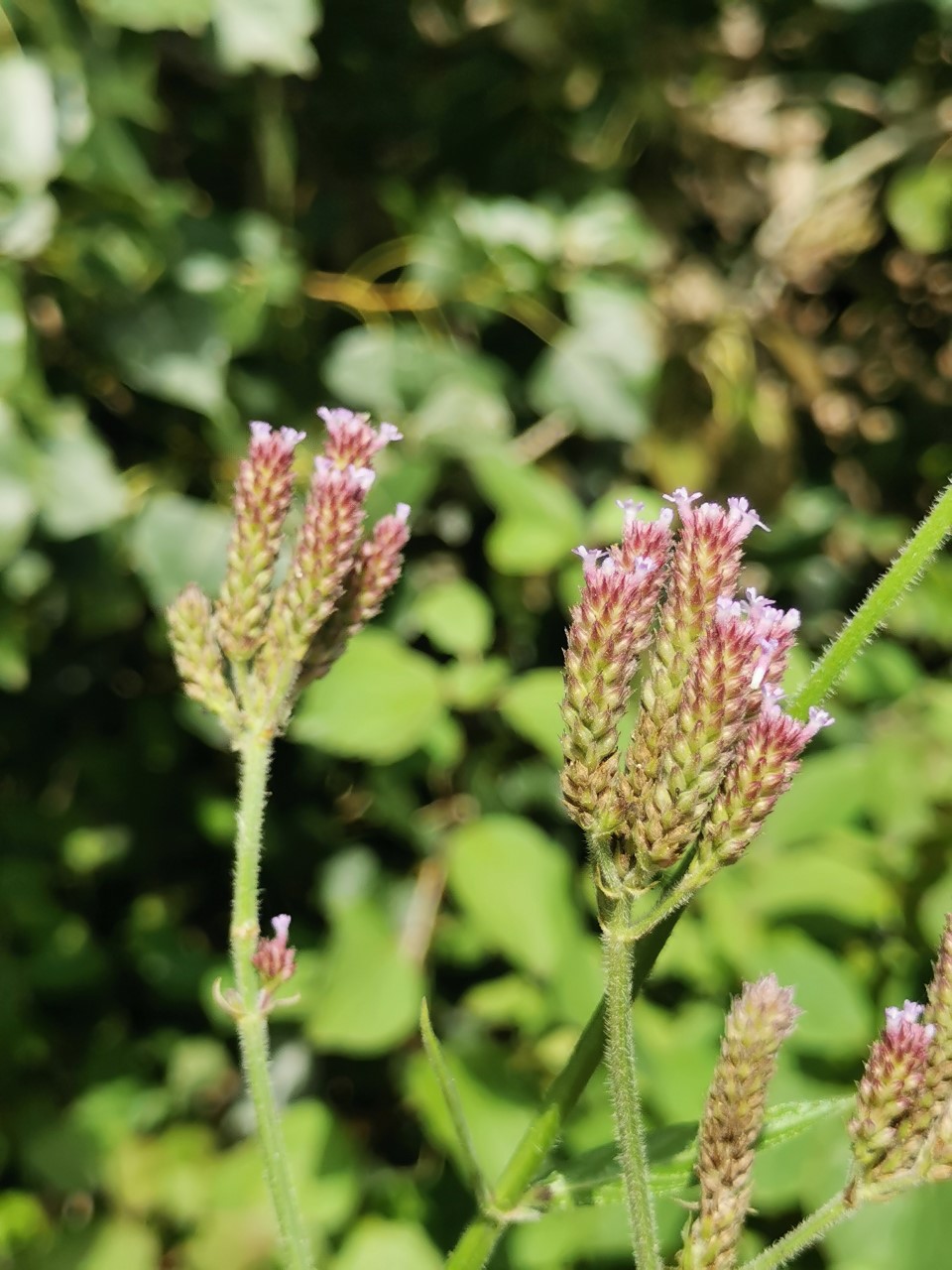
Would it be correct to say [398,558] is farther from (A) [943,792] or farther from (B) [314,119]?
(B) [314,119]

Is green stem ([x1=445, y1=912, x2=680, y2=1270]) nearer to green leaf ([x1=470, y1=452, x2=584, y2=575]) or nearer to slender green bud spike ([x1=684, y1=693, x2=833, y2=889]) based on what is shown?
slender green bud spike ([x1=684, y1=693, x2=833, y2=889])

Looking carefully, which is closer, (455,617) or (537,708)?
(537,708)

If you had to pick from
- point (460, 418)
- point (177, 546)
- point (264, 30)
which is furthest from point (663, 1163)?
point (264, 30)

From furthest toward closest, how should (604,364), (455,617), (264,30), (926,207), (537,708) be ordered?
(926,207) → (604,364) → (455,617) → (537,708) → (264,30)

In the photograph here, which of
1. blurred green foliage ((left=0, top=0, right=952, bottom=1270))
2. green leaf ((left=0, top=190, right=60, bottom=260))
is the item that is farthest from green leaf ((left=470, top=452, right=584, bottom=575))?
green leaf ((left=0, top=190, right=60, bottom=260))

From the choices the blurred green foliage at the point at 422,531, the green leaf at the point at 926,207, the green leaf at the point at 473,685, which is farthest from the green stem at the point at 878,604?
the green leaf at the point at 926,207

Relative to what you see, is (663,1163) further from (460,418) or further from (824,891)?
(460,418)
